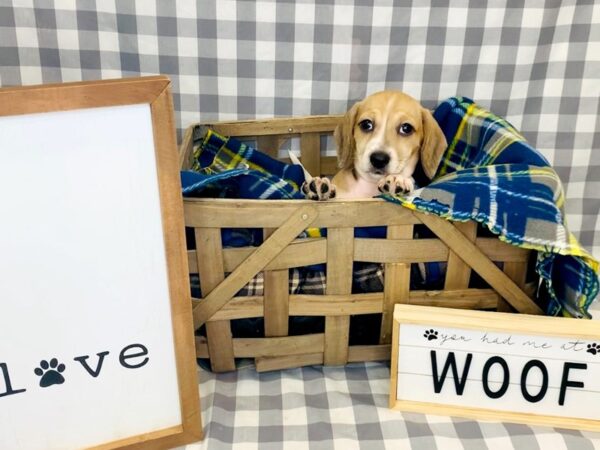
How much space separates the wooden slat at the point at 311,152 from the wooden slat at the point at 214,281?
1.76ft

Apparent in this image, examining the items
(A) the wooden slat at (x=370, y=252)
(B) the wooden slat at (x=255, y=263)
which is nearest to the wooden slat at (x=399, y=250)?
(A) the wooden slat at (x=370, y=252)

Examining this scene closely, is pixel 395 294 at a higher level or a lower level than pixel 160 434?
higher

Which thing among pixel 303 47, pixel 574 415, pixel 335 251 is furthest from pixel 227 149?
pixel 574 415

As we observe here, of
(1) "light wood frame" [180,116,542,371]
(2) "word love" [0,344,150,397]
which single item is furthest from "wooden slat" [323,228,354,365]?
(2) "word love" [0,344,150,397]

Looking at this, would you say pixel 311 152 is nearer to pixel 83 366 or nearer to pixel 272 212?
pixel 272 212

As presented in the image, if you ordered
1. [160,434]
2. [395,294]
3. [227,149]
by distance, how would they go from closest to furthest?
[160,434]
[395,294]
[227,149]

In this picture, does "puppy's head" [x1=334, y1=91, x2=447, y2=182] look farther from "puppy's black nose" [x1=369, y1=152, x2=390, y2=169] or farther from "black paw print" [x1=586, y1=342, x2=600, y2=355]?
"black paw print" [x1=586, y1=342, x2=600, y2=355]

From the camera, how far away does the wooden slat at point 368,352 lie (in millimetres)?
1117

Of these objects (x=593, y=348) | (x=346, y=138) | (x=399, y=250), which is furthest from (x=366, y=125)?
(x=593, y=348)

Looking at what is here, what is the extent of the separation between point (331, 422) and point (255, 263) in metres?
0.28

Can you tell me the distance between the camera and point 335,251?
1.02 m

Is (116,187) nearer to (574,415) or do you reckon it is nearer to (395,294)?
(395,294)

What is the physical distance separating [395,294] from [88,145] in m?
0.56

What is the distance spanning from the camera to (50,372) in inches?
33.4
